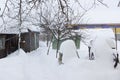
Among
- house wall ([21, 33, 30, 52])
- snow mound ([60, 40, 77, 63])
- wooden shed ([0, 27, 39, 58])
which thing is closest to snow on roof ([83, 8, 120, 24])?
wooden shed ([0, 27, 39, 58])

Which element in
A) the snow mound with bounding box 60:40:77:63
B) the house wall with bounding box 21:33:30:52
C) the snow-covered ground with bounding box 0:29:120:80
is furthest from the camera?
the house wall with bounding box 21:33:30:52

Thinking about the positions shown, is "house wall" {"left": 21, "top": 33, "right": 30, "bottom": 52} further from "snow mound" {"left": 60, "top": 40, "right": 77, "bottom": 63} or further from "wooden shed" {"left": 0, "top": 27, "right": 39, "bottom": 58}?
"snow mound" {"left": 60, "top": 40, "right": 77, "bottom": 63}

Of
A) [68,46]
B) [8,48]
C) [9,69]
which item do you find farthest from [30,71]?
[8,48]

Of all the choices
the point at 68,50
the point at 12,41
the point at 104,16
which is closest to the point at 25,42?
the point at 12,41

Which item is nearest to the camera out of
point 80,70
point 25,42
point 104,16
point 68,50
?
point 80,70

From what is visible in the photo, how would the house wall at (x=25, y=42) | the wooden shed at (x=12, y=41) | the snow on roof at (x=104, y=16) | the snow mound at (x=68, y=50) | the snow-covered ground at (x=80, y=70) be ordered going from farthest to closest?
the house wall at (x=25, y=42), the snow on roof at (x=104, y=16), the wooden shed at (x=12, y=41), the snow mound at (x=68, y=50), the snow-covered ground at (x=80, y=70)

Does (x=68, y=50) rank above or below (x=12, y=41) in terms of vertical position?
below

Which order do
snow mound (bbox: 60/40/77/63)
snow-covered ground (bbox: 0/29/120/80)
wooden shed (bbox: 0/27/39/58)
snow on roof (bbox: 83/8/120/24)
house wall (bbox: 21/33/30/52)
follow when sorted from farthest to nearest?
house wall (bbox: 21/33/30/52) → snow on roof (bbox: 83/8/120/24) → wooden shed (bbox: 0/27/39/58) → snow mound (bbox: 60/40/77/63) → snow-covered ground (bbox: 0/29/120/80)

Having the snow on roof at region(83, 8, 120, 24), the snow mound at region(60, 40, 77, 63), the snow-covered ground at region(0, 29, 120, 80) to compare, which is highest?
the snow on roof at region(83, 8, 120, 24)

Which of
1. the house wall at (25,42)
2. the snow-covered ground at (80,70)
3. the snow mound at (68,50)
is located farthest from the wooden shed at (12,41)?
the snow-covered ground at (80,70)

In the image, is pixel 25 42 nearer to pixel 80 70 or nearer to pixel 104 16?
pixel 104 16

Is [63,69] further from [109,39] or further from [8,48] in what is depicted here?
[8,48]

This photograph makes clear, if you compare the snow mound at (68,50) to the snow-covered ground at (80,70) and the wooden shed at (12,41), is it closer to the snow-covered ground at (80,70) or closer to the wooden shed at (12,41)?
the snow-covered ground at (80,70)

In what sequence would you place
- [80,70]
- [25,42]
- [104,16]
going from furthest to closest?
1. [25,42]
2. [104,16]
3. [80,70]
